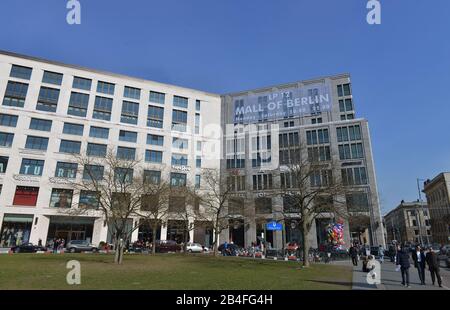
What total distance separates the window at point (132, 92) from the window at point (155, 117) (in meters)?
3.27

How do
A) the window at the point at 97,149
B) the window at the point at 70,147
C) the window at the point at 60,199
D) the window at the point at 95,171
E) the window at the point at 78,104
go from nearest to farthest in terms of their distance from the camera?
the window at the point at 95,171, the window at the point at 60,199, the window at the point at 70,147, the window at the point at 97,149, the window at the point at 78,104

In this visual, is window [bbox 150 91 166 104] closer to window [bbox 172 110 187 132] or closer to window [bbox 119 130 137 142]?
window [bbox 172 110 187 132]

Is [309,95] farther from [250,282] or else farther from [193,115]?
[250,282]

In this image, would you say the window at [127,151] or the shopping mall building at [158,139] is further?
the window at [127,151]

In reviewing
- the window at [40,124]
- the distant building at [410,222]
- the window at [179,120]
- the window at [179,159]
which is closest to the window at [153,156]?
the window at [179,159]

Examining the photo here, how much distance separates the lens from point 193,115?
6475cm

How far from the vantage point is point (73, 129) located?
53219 mm

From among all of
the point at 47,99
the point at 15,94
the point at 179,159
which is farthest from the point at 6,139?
the point at 179,159

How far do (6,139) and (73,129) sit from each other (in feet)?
32.4

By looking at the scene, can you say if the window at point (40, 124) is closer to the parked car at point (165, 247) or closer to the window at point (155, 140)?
the window at point (155, 140)

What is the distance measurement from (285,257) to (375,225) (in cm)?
2547

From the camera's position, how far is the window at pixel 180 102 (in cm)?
6406
